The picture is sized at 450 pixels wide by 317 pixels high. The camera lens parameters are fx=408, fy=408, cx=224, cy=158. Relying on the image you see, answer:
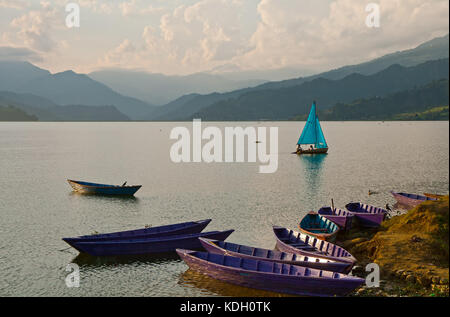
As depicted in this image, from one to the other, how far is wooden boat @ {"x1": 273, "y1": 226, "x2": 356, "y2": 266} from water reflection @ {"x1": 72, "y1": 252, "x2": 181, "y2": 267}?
35.1ft

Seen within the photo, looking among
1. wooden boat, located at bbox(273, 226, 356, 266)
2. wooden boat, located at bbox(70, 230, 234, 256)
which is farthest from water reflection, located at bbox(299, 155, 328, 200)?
wooden boat, located at bbox(70, 230, 234, 256)

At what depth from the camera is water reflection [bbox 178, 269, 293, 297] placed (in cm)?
3256

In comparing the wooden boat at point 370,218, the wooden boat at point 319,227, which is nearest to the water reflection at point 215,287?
the wooden boat at point 319,227

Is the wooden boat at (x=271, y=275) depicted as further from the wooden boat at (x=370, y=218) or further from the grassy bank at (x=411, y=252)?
the wooden boat at (x=370, y=218)

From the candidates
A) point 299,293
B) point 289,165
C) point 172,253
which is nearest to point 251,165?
point 289,165

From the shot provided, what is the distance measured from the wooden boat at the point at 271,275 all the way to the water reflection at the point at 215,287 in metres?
0.39

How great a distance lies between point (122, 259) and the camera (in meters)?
40.4

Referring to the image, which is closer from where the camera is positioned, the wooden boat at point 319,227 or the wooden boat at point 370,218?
the wooden boat at point 319,227

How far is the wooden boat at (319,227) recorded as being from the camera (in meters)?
41.9

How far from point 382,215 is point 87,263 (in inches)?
1288
